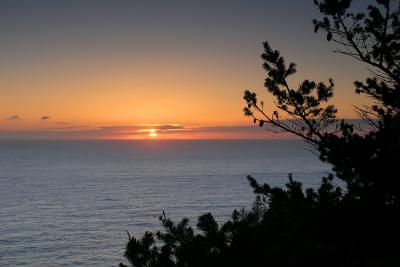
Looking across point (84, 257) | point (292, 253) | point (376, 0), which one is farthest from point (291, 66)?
point (84, 257)

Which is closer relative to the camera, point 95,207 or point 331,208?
point 331,208

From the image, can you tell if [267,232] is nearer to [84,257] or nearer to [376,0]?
[376,0]

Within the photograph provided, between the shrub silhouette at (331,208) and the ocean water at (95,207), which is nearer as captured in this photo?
the shrub silhouette at (331,208)

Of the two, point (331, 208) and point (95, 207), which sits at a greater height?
point (331, 208)

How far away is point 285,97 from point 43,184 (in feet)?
415

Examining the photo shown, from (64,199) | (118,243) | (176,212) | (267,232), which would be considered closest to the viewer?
(267,232)

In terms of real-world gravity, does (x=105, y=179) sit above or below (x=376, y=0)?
below

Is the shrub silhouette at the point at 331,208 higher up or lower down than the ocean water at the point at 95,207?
higher up

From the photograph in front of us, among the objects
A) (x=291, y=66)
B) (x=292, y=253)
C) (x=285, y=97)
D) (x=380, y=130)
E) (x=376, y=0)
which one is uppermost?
(x=376, y=0)

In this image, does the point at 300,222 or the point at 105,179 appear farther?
the point at 105,179

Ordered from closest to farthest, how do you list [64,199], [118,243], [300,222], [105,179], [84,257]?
[300,222]
[84,257]
[118,243]
[64,199]
[105,179]

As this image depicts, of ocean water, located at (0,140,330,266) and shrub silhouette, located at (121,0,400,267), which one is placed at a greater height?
shrub silhouette, located at (121,0,400,267)

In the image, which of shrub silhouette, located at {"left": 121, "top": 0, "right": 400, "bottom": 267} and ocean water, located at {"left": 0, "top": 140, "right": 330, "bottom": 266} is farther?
ocean water, located at {"left": 0, "top": 140, "right": 330, "bottom": 266}

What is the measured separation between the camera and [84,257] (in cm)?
5284
